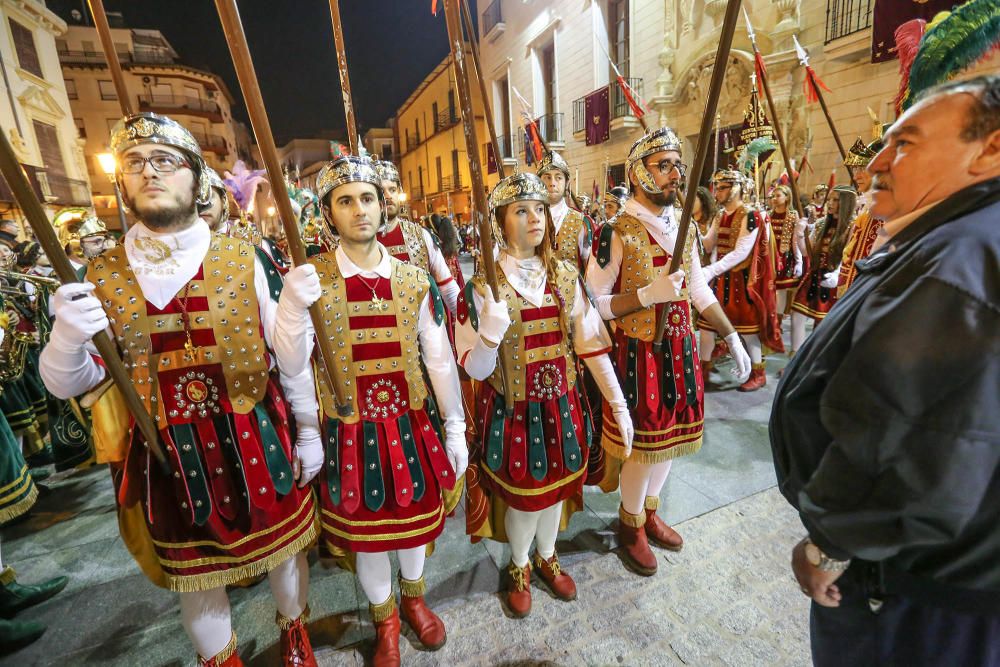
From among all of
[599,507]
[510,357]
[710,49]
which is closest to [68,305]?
[510,357]

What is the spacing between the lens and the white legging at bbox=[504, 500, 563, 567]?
8.09 feet

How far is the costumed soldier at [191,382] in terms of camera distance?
1636 mm

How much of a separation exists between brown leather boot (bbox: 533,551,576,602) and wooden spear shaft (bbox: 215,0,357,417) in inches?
63.6

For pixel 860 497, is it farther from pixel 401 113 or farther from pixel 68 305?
pixel 401 113

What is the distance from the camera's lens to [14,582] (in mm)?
2701

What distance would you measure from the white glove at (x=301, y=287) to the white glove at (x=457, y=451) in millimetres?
932

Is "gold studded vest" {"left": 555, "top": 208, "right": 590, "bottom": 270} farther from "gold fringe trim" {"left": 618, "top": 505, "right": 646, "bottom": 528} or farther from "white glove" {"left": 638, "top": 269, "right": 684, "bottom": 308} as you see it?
"gold fringe trim" {"left": 618, "top": 505, "right": 646, "bottom": 528}

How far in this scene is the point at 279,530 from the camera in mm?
1894

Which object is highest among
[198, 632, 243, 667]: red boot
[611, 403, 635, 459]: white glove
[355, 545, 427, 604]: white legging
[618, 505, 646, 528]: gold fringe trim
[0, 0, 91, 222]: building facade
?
[0, 0, 91, 222]: building facade

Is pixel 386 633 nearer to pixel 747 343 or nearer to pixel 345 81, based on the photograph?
pixel 345 81

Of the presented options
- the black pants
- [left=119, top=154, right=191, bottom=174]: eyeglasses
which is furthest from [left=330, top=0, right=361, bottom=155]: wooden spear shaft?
the black pants

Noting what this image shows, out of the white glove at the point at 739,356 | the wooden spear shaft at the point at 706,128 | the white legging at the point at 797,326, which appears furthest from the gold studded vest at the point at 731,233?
the wooden spear shaft at the point at 706,128

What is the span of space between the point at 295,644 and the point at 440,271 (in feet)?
9.16

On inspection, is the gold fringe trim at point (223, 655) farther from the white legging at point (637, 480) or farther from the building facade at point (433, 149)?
the building facade at point (433, 149)
